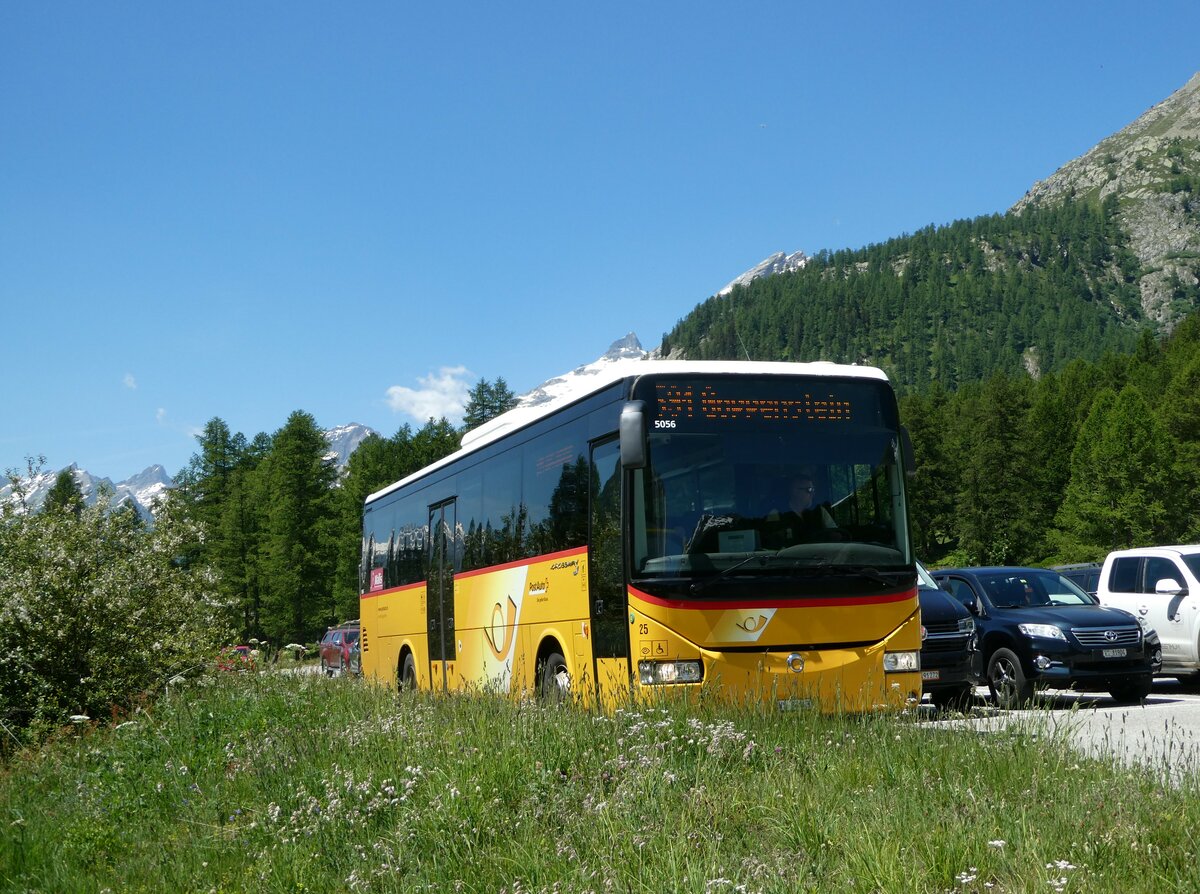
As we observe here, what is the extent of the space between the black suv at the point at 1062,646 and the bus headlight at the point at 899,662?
5622 mm

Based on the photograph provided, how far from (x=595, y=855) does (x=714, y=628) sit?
4.50 m

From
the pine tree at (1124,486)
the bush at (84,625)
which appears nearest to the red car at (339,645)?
the bush at (84,625)

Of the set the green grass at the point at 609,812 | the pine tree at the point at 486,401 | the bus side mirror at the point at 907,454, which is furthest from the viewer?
the pine tree at the point at 486,401

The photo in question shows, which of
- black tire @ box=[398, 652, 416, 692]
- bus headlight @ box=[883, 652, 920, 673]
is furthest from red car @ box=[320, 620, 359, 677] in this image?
bus headlight @ box=[883, 652, 920, 673]

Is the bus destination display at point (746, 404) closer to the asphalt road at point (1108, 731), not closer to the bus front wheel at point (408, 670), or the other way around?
the asphalt road at point (1108, 731)

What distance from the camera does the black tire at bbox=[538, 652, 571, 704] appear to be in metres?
11.5

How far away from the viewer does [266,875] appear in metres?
6.14

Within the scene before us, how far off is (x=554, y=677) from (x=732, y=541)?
2816 mm

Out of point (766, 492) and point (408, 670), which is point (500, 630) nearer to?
point (766, 492)

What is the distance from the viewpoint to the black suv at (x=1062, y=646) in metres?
15.9

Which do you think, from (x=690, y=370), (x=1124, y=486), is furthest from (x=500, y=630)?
(x=1124, y=486)

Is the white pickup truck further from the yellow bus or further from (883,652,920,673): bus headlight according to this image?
the yellow bus

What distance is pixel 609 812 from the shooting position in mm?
6059

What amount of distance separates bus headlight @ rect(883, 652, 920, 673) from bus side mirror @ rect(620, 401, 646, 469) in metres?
2.74
